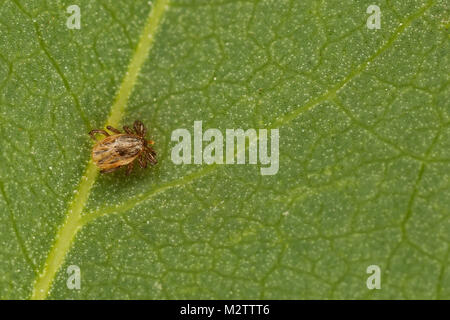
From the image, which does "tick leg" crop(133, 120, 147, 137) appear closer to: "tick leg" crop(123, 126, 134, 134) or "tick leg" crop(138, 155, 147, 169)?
"tick leg" crop(123, 126, 134, 134)

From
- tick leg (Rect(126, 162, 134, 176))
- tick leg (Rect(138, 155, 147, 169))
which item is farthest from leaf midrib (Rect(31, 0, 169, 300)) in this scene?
tick leg (Rect(138, 155, 147, 169))

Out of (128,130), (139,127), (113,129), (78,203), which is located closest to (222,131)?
(139,127)

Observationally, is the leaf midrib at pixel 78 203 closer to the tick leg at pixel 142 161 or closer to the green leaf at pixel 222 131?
the green leaf at pixel 222 131

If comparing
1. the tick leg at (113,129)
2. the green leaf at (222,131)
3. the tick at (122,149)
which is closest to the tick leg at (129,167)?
the tick at (122,149)

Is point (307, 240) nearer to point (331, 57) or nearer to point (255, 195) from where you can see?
point (255, 195)

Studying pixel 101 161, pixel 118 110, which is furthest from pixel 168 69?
pixel 101 161
